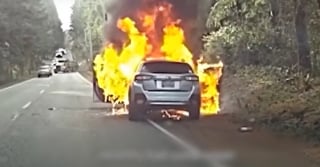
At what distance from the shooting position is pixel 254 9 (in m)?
24.2

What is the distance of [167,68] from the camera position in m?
18.1

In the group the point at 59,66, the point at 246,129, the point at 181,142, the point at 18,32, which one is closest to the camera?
the point at 181,142

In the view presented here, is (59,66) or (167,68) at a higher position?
(167,68)

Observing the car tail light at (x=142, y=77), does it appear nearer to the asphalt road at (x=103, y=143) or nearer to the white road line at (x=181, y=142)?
the asphalt road at (x=103, y=143)

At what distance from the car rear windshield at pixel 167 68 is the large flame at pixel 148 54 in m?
3.20

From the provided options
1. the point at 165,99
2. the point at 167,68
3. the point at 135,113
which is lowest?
the point at 135,113

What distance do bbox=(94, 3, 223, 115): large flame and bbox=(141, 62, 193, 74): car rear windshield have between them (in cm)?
320

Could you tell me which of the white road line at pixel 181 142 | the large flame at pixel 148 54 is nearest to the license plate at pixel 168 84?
the white road line at pixel 181 142

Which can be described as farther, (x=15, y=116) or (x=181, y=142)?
(x=15, y=116)

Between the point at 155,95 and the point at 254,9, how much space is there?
26.8 feet

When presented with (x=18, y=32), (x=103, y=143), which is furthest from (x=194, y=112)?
(x=18, y=32)

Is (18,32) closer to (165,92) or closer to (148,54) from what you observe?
(148,54)

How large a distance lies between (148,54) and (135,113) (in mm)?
6662

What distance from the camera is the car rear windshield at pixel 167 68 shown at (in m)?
18.0
